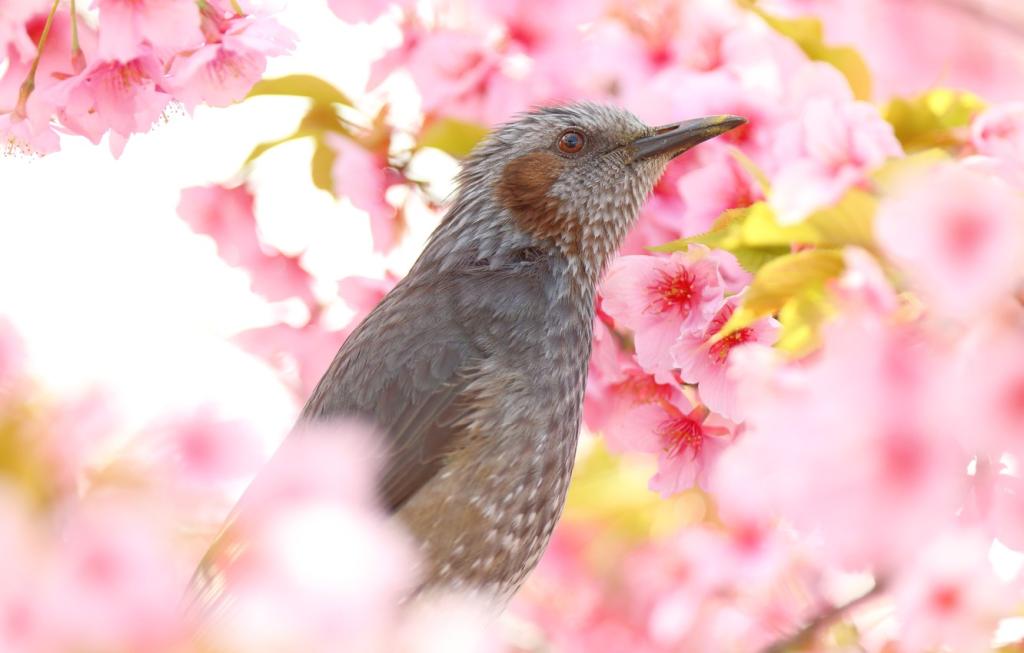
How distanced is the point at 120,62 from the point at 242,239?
39.3 inches

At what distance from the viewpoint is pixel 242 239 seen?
3.73 m

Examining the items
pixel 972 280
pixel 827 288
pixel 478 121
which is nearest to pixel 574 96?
pixel 478 121

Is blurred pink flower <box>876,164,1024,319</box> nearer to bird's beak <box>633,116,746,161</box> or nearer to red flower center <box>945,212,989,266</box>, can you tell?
red flower center <box>945,212,989,266</box>

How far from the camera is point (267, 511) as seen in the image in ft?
5.44

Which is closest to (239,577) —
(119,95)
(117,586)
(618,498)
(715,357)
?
(117,586)

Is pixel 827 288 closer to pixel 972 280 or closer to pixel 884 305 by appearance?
pixel 884 305

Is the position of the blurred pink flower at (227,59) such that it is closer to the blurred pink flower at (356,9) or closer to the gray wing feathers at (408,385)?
the blurred pink flower at (356,9)

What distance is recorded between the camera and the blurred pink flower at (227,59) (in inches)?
106

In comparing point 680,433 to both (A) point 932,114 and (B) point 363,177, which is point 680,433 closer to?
(A) point 932,114

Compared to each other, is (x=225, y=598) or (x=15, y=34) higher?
(x=15, y=34)

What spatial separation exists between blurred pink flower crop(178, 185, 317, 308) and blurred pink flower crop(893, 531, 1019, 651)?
2.29m

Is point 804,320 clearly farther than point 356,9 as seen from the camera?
No

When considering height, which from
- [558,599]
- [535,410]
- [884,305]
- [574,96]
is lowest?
[558,599]

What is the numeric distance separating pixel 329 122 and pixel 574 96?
2.27 feet
